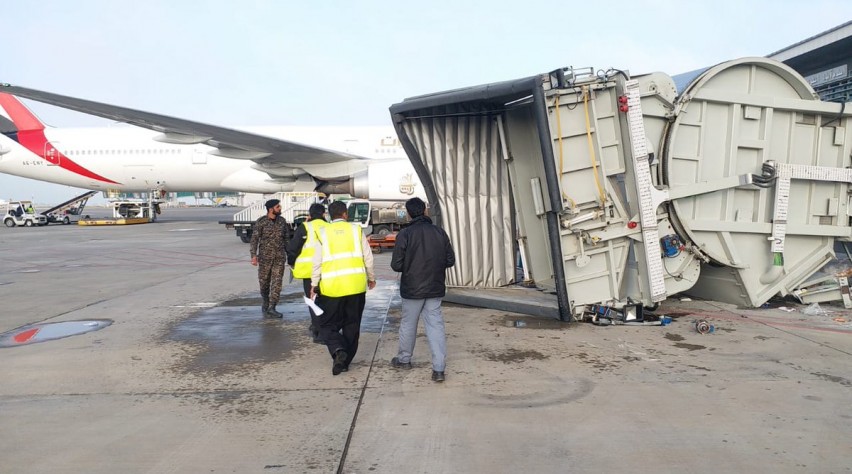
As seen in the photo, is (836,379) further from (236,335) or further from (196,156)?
(196,156)

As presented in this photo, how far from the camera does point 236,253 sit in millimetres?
16141

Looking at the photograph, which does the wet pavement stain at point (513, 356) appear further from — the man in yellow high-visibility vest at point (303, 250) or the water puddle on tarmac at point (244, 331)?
the man in yellow high-visibility vest at point (303, 250)

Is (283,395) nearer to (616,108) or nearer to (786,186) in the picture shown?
(616,108)

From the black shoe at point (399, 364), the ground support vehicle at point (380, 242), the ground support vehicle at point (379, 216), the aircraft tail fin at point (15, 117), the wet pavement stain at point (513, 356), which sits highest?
the aircraft tail fin at point (15, 117)

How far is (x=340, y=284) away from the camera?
16.7 ft

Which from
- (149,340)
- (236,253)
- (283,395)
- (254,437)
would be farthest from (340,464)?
(236,253)

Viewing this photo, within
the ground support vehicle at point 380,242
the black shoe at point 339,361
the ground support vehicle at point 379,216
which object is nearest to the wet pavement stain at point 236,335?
the black shoe at point 339,361

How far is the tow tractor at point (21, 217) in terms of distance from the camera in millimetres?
31984

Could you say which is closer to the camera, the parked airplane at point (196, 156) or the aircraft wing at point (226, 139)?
the aircraft wing at point (226, 139)

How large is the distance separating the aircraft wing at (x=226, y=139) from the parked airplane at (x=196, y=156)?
1.2 inches

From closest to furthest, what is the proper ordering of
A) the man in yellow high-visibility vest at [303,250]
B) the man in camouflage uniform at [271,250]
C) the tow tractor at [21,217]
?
1. the man in yellow high-visibility vest at [303,250]
2. the man in camouflage uniform at [271,250]
3. the tow tractor at [21,217]

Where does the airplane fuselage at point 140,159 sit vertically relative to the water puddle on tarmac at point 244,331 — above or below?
above

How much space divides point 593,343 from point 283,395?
3289mm

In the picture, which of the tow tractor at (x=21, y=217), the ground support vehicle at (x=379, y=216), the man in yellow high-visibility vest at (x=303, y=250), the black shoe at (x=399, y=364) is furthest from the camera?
the tow tractor at (x=21, y=217)
